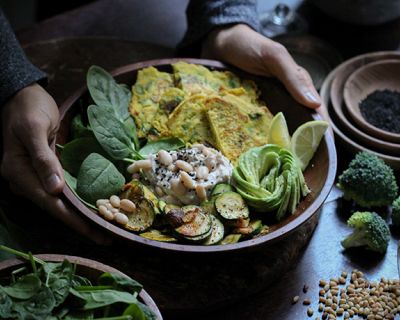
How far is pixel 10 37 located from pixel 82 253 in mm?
915

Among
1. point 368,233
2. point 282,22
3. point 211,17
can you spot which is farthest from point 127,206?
point 282,22

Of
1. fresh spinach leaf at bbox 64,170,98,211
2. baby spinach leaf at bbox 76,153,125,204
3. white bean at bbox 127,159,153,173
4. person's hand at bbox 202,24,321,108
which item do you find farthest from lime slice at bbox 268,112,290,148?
fresh spinach leaf at bbox 64,170,98,211

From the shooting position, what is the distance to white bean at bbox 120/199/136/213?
2.05m

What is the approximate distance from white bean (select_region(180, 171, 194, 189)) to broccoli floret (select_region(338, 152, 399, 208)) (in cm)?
64

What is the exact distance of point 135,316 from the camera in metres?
1.55

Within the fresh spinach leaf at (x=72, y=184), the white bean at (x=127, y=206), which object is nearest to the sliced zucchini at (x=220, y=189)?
the white bean at (x=127, y=206)

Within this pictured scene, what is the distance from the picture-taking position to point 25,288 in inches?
61.8

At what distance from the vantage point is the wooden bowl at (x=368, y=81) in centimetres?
275

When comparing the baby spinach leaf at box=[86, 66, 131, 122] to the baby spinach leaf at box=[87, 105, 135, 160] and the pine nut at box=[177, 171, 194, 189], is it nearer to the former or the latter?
the baby spinach leaf at box=[87, 105, 135, 160]

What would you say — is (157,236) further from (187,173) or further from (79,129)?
(79,129)

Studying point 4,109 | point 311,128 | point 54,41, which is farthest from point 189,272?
point 54,41

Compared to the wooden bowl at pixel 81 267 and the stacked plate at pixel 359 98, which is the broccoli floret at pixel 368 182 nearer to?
the stacked plate at pixel 359 98

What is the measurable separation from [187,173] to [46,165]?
482 mm

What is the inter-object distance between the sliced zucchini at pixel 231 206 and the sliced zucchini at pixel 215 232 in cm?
3
